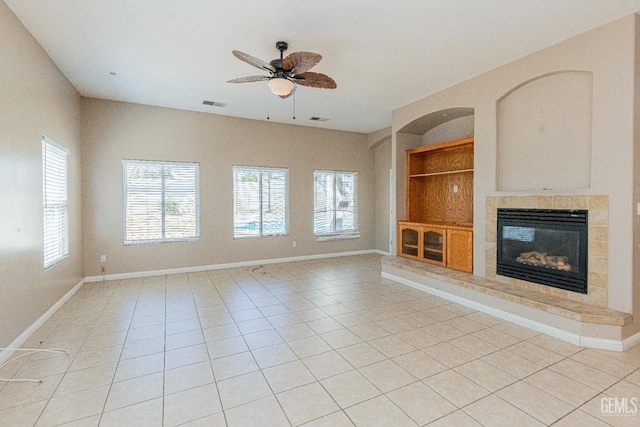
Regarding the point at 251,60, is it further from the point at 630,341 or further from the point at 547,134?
the point at 630,341

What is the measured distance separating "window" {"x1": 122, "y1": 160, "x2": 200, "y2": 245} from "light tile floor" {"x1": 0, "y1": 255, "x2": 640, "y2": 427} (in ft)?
Answer: 5.66

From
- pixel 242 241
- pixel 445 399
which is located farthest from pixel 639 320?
pixel 242 241

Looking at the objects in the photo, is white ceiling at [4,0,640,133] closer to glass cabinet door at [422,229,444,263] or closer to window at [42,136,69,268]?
window at [42,136,69,268]

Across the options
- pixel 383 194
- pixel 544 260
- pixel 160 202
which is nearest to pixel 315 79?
pixel 544 260

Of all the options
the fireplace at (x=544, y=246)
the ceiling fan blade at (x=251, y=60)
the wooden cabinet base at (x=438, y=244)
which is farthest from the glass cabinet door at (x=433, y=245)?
the ceiling fan blade at (x=251, y=60)

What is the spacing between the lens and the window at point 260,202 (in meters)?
6.40

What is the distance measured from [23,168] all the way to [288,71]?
2863mm

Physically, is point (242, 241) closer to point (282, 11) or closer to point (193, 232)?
point (193, 232)

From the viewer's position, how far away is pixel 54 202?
13.1 ft

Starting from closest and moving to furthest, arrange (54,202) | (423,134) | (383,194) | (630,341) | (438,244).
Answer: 1. (630,341)
2. (54,202)
3. (438,244)
4. (423,134)
5. (383,194)

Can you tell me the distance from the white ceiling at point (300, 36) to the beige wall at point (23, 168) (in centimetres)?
28

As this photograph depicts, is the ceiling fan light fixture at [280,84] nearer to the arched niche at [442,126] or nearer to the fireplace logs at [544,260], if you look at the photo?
the arched niche at [442,126]

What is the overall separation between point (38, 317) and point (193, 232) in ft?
9.17

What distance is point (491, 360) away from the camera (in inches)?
104
